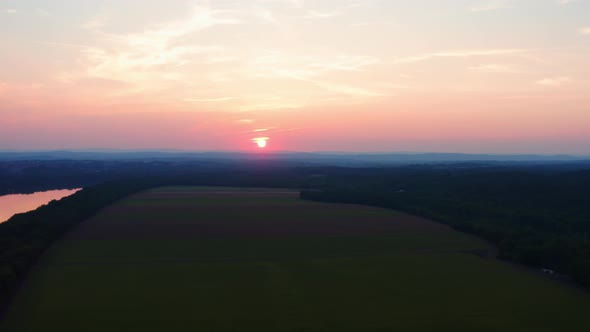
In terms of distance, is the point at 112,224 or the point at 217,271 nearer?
the point at 217,271

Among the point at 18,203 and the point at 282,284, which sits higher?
the point at 18,203

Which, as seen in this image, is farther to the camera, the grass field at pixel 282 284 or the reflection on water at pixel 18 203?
the reflection on water at pixel 18 203

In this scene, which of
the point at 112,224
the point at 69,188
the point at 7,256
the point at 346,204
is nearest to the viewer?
the point at 7,256

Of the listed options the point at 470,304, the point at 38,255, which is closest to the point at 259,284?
the point at 470,304

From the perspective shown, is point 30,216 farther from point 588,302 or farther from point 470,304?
point 588,302

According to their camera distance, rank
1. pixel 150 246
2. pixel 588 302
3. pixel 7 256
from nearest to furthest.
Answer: pixel 588 302 < pixel 7 256 < pixel 150 246

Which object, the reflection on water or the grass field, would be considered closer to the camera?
the grass field

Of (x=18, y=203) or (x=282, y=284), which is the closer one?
(x=282, y=284)
